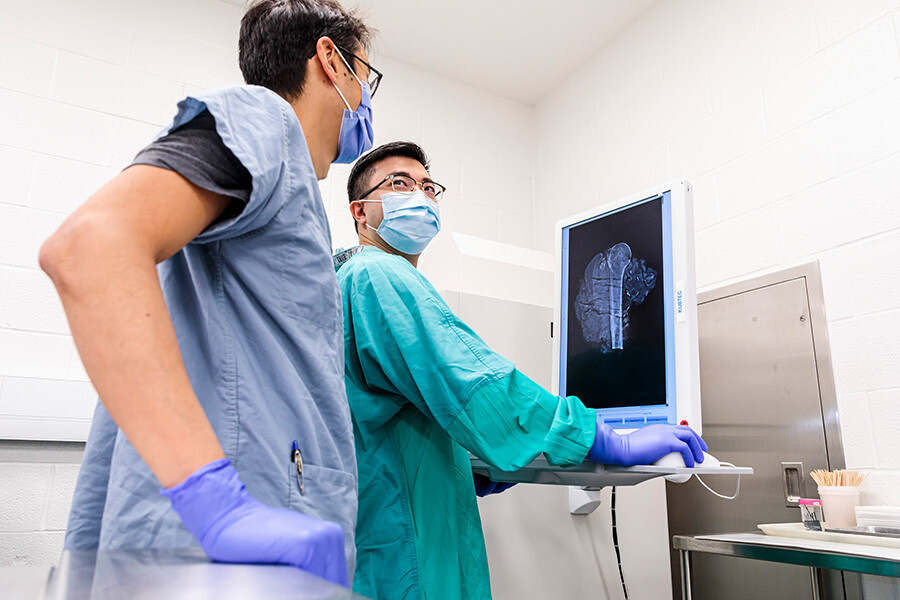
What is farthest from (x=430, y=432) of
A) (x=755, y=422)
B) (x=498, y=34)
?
(x=498, y=34)

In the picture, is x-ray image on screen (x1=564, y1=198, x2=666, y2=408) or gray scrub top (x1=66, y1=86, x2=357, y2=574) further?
x-ray image on screen (x1=564, y1=198, x2=666, y2=408)

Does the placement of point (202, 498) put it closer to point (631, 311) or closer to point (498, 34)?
point (631, 311)

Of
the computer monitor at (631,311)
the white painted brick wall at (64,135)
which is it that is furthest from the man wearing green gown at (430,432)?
the white painted brick wall at (64,135)

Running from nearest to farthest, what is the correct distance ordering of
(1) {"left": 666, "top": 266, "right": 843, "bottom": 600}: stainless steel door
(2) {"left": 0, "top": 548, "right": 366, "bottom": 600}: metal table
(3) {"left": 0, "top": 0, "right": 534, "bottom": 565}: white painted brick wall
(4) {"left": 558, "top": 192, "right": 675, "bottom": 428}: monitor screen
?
1. (2) {"left": 0, "top": 548, "right": 366, "bottom": 600}: metal table
2. (4) {"left": 558, "top": 192, "right": 675, "bottom": 428}: monitor screen
3. (1) {"left": 666, "top": 266, "right": 843, "bottom": 600}: stainless steel door
4. (3) {"left": 0, "top": 0, "right": 534, "bottom": 565}: white painted brick wall

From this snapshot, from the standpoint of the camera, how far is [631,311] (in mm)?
1483

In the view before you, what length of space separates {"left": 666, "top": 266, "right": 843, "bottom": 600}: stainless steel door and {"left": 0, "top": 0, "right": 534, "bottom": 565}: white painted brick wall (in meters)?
1.35

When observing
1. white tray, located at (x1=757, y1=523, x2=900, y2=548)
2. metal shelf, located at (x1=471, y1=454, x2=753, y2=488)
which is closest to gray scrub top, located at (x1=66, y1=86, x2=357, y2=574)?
metal shelf, located at (x1=471, y1=454, x2=753, y2=488)

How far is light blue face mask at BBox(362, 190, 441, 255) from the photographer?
5.17 feet

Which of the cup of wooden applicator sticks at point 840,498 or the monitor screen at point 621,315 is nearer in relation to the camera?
the monitor screen at point 621,315

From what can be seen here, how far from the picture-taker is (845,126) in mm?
1831

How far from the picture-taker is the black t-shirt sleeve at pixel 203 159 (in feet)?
2.06

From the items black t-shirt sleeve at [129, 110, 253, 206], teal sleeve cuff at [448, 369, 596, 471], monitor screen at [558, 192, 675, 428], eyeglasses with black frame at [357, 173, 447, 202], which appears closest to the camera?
black t-shirt sleeve at [129, 110, 253, 206]

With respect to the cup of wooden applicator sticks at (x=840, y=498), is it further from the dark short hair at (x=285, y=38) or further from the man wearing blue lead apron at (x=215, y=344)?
the dark short hair at (x=285, y=38)

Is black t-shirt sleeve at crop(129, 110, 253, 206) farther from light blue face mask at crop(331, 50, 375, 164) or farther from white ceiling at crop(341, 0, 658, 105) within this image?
white ceiling at crop(341, 0, 658, 105)
